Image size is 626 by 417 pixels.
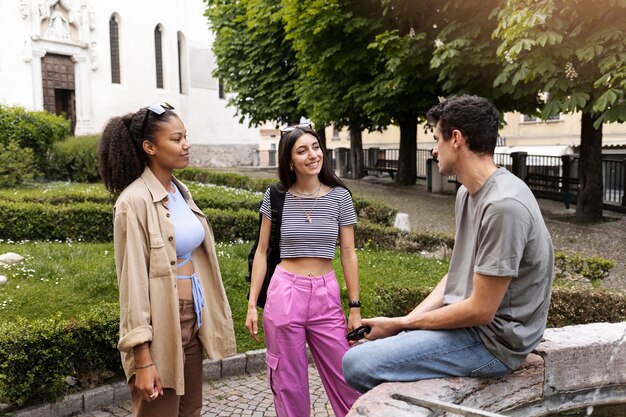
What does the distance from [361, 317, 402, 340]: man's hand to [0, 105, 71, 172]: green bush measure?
1910cm

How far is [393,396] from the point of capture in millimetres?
2801

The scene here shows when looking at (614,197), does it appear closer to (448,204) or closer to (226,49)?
(448,204)

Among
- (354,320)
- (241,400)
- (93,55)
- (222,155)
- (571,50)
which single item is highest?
(93,55)

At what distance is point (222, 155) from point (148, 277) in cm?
3890

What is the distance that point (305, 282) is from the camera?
12.8 ft

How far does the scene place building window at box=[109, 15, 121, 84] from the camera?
113 ft

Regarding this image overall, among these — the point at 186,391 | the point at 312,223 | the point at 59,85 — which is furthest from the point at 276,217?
the point at 59,85

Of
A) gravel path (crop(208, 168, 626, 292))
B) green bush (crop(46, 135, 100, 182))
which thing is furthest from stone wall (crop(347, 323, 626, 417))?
green bush (crop(46, 135, 100, 182))

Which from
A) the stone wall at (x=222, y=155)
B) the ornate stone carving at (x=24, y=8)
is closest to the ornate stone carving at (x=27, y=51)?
the ornate stone carving at (x=24, y=8)

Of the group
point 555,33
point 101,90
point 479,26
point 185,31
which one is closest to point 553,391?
point 555,33

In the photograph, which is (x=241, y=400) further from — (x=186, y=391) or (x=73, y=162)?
(x=73, y=162)

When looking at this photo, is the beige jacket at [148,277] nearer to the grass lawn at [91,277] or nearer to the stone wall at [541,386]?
the stone wall at [541,386]

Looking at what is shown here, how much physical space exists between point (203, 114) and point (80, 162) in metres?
19.9

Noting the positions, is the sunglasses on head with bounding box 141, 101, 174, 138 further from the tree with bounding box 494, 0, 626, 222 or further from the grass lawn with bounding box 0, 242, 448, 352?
the tree with bounding box 494, 0, 626, 222
